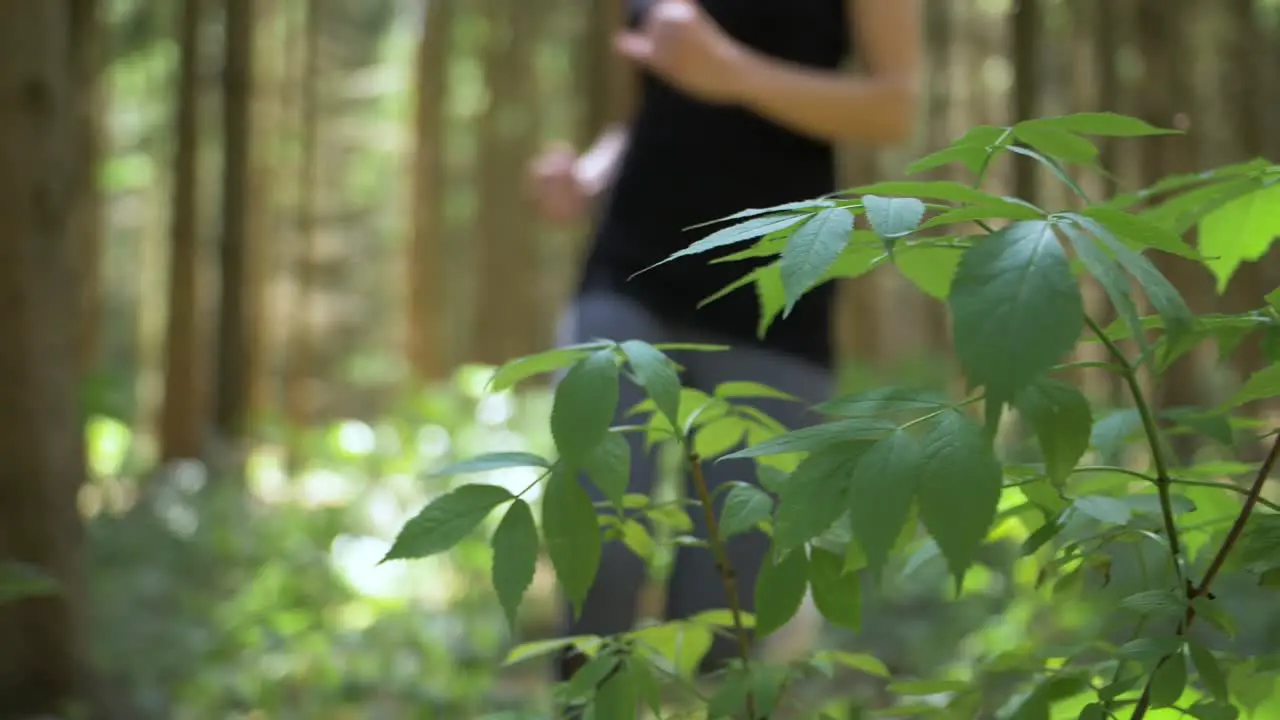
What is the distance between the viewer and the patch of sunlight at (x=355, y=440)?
363 inches

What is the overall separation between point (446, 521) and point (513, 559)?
7 cm

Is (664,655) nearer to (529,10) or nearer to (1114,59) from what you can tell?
(1114,59)

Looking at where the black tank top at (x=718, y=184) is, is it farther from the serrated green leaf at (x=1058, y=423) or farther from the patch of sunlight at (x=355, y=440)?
the patch of sunlight at (x=355, y=440)

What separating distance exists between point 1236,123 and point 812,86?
38.8 ft

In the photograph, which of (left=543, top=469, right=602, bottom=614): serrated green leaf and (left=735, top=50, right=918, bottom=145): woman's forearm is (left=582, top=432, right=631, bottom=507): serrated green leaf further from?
(left=735, top=50, right=918, bottom=145): woman's forearm

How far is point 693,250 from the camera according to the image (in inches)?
30.1

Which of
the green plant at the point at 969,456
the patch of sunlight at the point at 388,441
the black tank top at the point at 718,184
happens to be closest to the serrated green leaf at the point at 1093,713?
the green plant at the point at 969,456

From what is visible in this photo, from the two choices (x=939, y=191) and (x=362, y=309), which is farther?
(x=362, y=309)

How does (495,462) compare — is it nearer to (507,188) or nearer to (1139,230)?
(1139,230)

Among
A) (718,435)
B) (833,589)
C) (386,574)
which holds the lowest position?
(386,574)

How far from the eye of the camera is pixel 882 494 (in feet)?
2.29

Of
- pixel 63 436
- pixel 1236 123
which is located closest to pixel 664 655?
pixel 63 436

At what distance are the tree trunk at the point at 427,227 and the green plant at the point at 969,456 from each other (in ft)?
37.0

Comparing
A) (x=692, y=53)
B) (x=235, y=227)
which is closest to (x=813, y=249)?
(x=692, y=53)
